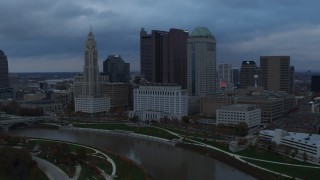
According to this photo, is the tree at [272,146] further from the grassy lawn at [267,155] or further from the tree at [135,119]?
the tree at [135,119]

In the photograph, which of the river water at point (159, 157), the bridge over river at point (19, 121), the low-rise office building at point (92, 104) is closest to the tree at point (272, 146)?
the river water at point (159, 157)

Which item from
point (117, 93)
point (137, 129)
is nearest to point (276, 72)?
point (117, 93)

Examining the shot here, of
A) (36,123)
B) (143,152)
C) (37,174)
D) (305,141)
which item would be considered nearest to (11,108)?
(36,123)

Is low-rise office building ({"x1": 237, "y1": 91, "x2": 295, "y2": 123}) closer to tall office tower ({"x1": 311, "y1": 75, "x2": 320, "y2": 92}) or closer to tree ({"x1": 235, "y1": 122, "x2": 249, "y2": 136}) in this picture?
tree ({"x1": 235, "y1": 122, "x2": 249, "y2": 136})

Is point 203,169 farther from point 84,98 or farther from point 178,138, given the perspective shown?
point 84,98

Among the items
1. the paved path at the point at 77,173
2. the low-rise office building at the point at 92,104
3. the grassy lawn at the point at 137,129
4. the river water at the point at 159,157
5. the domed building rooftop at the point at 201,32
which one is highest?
the domed building rooftop at the point at 201,32
